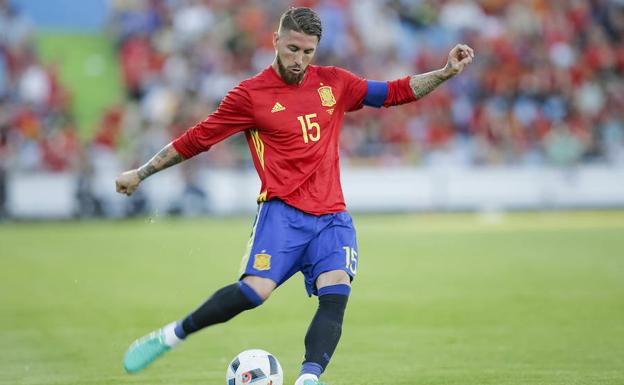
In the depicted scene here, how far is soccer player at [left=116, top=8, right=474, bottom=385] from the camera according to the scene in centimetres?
696

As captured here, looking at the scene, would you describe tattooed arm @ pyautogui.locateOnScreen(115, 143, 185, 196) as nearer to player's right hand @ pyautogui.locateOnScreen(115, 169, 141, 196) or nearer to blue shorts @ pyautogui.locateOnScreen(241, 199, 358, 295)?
player's right hand @ pyautogui.locateOnScreen(115, 169, 141, 196)

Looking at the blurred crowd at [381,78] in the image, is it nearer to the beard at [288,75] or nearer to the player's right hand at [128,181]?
the player's right hand at [128,181]

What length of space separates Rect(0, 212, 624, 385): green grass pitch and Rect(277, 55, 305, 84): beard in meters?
2.27

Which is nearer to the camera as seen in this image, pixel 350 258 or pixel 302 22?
pixel 302 22

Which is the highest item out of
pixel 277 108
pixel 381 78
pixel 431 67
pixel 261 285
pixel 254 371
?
pixel 431 67

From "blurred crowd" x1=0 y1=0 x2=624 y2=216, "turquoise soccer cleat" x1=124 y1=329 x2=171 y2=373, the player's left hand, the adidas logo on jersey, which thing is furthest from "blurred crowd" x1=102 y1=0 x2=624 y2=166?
"turquoise soccer cleat" x1=124 y1=329 x2=171 y2=373

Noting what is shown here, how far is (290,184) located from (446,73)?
50.9 inches

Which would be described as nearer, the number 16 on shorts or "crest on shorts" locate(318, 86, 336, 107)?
the number 16 on shorts

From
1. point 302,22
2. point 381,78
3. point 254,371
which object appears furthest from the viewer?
point 381,78

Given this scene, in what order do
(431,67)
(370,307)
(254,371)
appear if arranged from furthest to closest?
(431,67) → (370,307) → (254,371)

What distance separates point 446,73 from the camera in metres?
7.34

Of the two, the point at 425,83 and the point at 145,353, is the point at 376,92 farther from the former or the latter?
the point at 145,353

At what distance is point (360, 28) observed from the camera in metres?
29.6

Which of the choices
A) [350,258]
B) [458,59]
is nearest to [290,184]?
[350,258]
